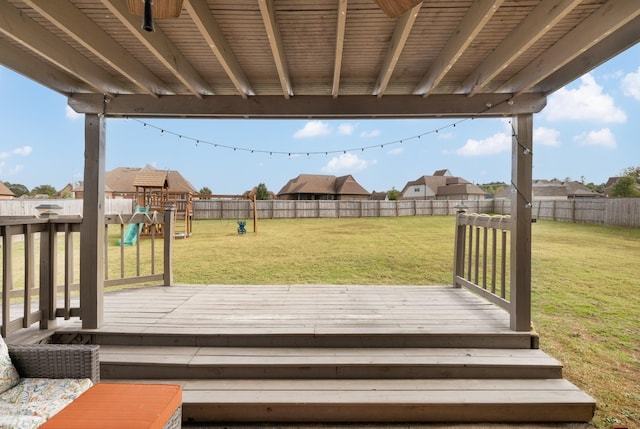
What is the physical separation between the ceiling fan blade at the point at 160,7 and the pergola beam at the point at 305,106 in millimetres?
1462

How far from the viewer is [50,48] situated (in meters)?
2.09

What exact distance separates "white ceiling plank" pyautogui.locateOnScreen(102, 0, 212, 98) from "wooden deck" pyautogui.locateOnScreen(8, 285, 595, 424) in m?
2.00

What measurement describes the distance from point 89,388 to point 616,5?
10.9ft

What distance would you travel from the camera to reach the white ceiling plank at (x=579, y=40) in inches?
→ 66.2

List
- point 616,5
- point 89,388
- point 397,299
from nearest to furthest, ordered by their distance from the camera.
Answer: point 89,388 < point 616,5 < point 397,299

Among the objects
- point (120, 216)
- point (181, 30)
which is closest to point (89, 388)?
point (181, 30)

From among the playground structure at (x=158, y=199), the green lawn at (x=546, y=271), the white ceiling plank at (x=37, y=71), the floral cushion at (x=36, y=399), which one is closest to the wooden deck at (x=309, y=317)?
the green lawn at (x=546, y=271)

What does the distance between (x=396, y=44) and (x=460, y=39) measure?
0.39 m

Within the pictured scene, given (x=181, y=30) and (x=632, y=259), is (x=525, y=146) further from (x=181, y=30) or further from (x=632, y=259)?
(x=632, y=259)

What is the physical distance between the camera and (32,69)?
2344mm

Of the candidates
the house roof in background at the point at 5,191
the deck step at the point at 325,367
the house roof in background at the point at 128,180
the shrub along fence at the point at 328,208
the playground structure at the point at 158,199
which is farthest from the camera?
the house roof in background at the point at 128,180

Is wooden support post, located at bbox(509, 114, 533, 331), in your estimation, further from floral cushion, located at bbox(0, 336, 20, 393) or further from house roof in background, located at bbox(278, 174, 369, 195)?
house roof in background, located at bbox(278, 174, 369, 195)

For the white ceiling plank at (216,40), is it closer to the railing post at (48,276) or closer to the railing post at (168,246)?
the railing post at (48,276)

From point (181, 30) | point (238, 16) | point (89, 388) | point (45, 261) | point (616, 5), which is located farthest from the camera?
point (45, 261)
